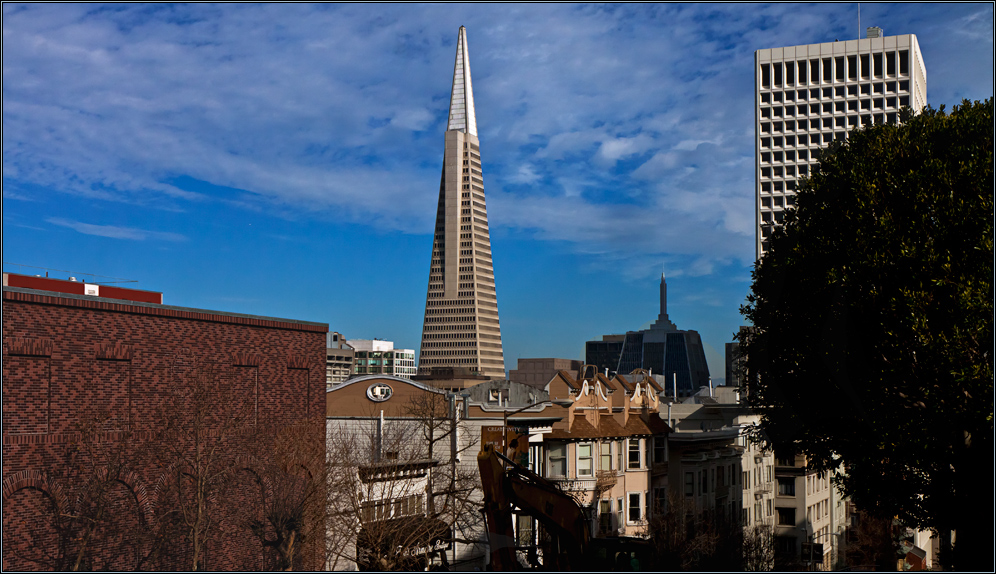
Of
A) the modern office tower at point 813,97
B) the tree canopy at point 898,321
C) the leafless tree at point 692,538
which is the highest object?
the modern office tower at point 813,97

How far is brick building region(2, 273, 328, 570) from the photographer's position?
96.2ft

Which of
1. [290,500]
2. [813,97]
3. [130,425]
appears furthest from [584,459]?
[813,97]

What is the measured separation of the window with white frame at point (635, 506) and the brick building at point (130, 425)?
71.4 ft

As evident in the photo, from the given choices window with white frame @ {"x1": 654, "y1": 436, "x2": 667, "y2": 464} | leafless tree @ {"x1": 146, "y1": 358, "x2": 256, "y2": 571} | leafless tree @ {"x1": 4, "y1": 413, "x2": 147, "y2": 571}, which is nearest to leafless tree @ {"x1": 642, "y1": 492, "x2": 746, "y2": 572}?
window with white frame @ {"x1": 654, "y1": 436, "x2": 667, "y2": 464}

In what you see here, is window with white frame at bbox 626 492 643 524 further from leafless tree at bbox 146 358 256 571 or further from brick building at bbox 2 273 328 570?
leafless tree at bbox 146 358 256 571

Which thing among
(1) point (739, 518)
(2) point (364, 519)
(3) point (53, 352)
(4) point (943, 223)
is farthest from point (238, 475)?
(1) point (739, 518)

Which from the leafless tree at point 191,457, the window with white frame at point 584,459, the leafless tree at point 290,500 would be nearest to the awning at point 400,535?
the leafless tree at point 290,500

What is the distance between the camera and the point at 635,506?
53156 mm

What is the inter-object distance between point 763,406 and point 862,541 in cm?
3397

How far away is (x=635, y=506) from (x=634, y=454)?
126 inches

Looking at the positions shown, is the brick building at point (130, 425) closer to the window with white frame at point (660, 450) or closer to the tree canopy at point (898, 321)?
the tree canopy at point (898, 321)

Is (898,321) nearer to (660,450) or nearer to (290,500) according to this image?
(290,500)

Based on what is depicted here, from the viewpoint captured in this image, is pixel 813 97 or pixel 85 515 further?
pixel 813 97

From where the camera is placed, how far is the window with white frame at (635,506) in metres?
52.8
